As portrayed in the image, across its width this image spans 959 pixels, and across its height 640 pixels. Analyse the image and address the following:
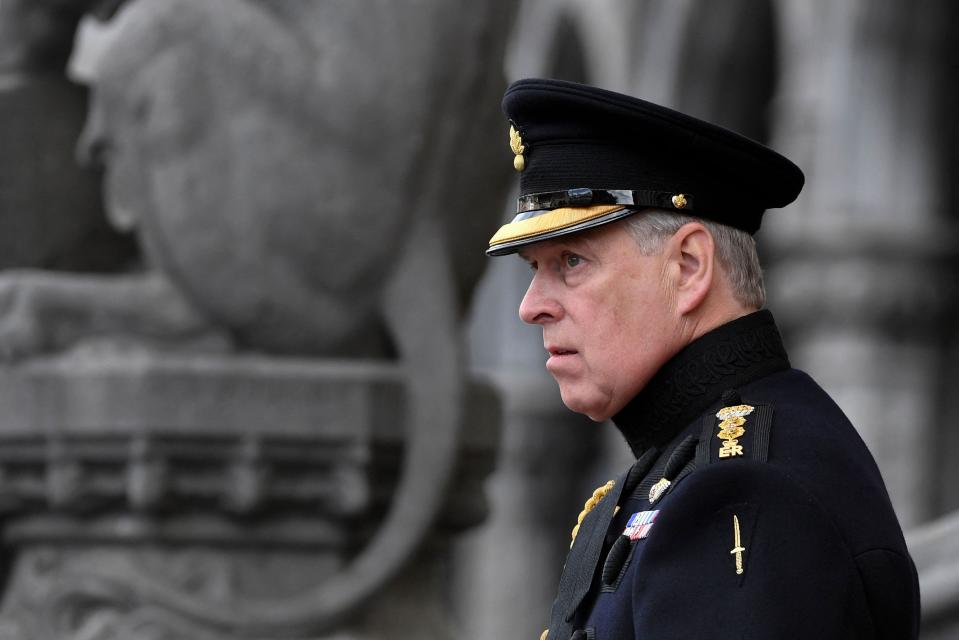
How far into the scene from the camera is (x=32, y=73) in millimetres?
4164

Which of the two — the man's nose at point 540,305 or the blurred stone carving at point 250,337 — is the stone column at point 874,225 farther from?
the man's nose at point 540,305

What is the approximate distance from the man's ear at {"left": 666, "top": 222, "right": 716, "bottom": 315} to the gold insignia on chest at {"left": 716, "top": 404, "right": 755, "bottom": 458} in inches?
4.0

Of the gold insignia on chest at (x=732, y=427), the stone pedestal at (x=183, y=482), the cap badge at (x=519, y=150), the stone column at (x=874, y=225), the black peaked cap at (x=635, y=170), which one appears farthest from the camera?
the stone column at (x=874, y=225)

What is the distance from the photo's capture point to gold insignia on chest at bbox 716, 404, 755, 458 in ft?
5.58

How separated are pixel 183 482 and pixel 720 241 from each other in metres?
2.11

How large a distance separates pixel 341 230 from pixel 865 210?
552cm

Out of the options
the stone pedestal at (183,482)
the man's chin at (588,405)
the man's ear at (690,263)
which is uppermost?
the man's ear at (690,263)

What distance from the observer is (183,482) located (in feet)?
12.2

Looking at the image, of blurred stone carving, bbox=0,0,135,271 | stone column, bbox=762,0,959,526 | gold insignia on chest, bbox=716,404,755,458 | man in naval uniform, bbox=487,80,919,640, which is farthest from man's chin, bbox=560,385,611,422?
stone column, bbox=762,0,959,526

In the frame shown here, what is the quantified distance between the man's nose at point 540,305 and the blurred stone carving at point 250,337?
188cm

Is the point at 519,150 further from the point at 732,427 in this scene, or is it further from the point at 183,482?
the point at 183,482

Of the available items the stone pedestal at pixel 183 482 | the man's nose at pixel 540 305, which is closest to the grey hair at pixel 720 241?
the man's nose at pixel 540 305

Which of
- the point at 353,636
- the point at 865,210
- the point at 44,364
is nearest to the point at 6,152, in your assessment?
the point at 44,364

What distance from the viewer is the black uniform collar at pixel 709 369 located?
1800 mm
